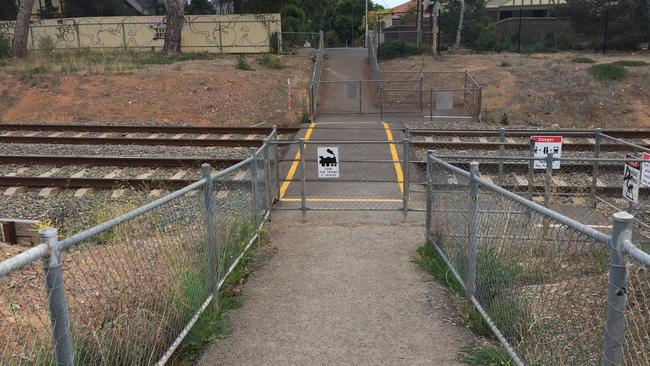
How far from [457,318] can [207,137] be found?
13667 millimetres

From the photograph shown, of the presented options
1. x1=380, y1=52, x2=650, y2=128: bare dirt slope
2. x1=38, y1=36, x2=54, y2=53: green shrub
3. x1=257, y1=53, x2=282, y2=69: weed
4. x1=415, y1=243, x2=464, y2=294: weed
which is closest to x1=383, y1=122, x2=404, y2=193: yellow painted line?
x1=415, y1=243, x2=464, y2=294: weed

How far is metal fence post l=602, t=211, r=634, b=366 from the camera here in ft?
10.4

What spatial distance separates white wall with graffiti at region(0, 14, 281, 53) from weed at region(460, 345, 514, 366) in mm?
32406

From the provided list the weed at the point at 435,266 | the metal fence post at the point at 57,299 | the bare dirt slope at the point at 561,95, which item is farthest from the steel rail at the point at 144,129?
the metal fence post at the point at 57,299

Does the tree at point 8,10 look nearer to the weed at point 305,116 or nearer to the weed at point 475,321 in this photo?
the weed at point 305,116

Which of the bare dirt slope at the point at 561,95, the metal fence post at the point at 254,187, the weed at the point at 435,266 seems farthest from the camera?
the bare dirt slope at the point at 561,95

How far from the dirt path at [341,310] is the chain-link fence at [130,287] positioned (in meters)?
0.49

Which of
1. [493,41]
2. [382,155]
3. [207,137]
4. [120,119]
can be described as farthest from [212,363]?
[493,41]

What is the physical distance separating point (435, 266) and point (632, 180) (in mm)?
3810

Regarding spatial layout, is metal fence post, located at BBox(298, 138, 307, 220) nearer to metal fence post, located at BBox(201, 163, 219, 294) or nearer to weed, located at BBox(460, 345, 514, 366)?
metal fence post, located at BBox(201, 163, 219, 294)

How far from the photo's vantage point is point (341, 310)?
6.25 m

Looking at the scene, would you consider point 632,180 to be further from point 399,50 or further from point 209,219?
point 399,50

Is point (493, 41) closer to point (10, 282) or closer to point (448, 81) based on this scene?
point (448, 81)

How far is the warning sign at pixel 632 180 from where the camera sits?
9062 millimetres
